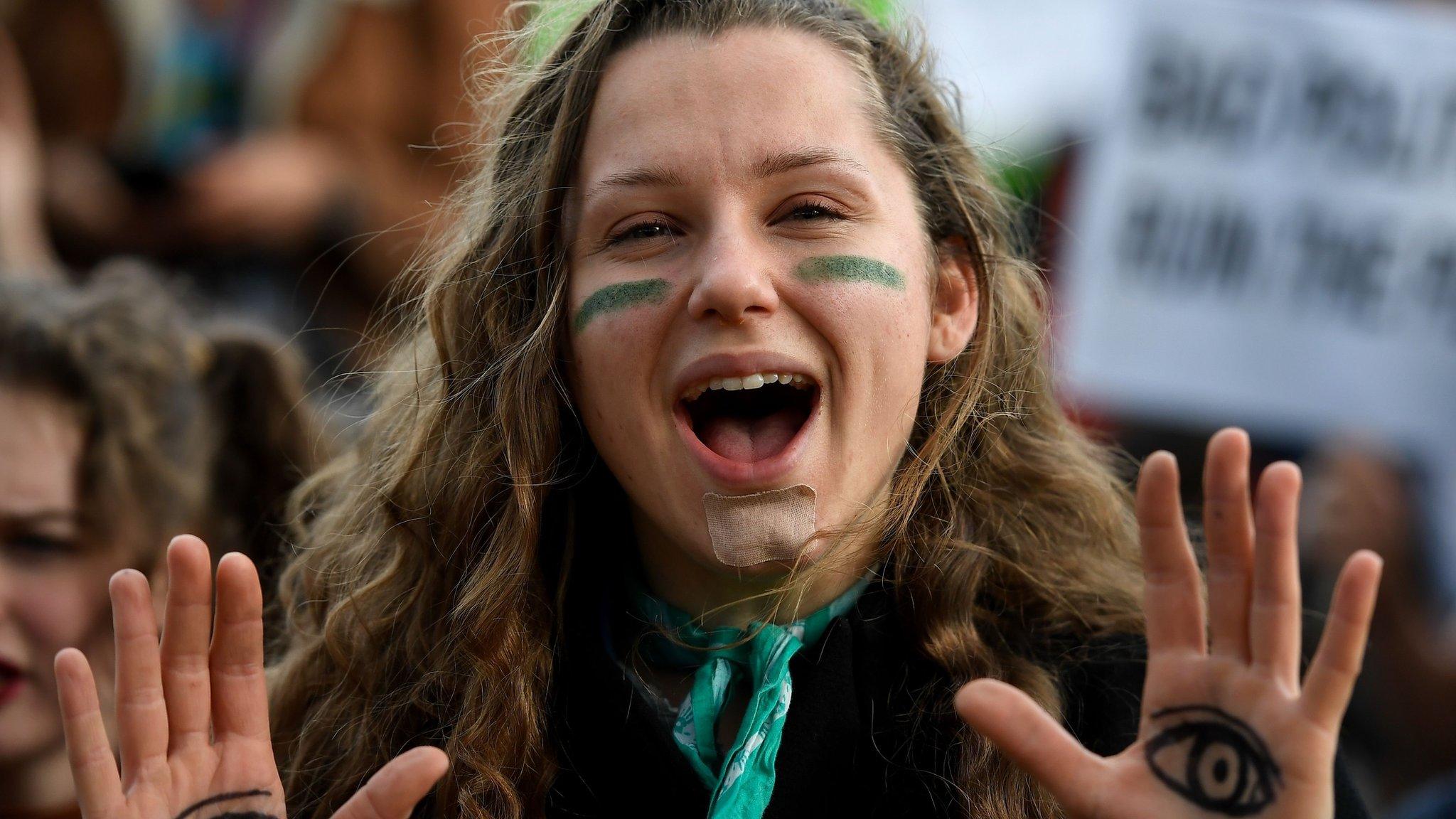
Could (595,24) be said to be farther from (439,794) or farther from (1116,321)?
(1116,321)

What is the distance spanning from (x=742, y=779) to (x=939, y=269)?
0.83m

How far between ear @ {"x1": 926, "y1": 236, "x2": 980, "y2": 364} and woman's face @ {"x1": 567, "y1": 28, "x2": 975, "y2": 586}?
0.11 metres

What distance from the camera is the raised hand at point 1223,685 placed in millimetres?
1481

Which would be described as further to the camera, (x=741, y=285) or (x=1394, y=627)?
(x=1394, y=627)

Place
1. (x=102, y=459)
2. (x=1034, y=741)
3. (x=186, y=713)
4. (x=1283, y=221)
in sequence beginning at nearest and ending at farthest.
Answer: (x=1034, y=741) → (x=186, y=713) → (x=102, y=459) → (x=1283, y=221)

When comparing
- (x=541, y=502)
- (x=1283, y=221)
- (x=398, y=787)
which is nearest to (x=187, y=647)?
(x=398, y=787)

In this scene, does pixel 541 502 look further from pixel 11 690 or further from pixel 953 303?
pixel 11 690

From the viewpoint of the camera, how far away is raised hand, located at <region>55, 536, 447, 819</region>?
163 cm

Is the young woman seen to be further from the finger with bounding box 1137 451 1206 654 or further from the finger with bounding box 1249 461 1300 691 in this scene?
the finger with bounding box 1249 461 1300 691

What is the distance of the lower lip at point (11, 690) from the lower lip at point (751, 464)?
1271 millimetres

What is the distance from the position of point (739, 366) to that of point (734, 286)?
0.36 feet

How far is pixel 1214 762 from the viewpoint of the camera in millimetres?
1521

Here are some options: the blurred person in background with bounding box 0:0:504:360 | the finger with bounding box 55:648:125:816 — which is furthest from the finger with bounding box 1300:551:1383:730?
the blurred person in background with bounding box 0:0:504:360

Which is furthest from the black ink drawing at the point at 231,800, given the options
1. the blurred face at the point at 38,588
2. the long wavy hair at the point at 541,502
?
the blurred face at the point at 38,588
